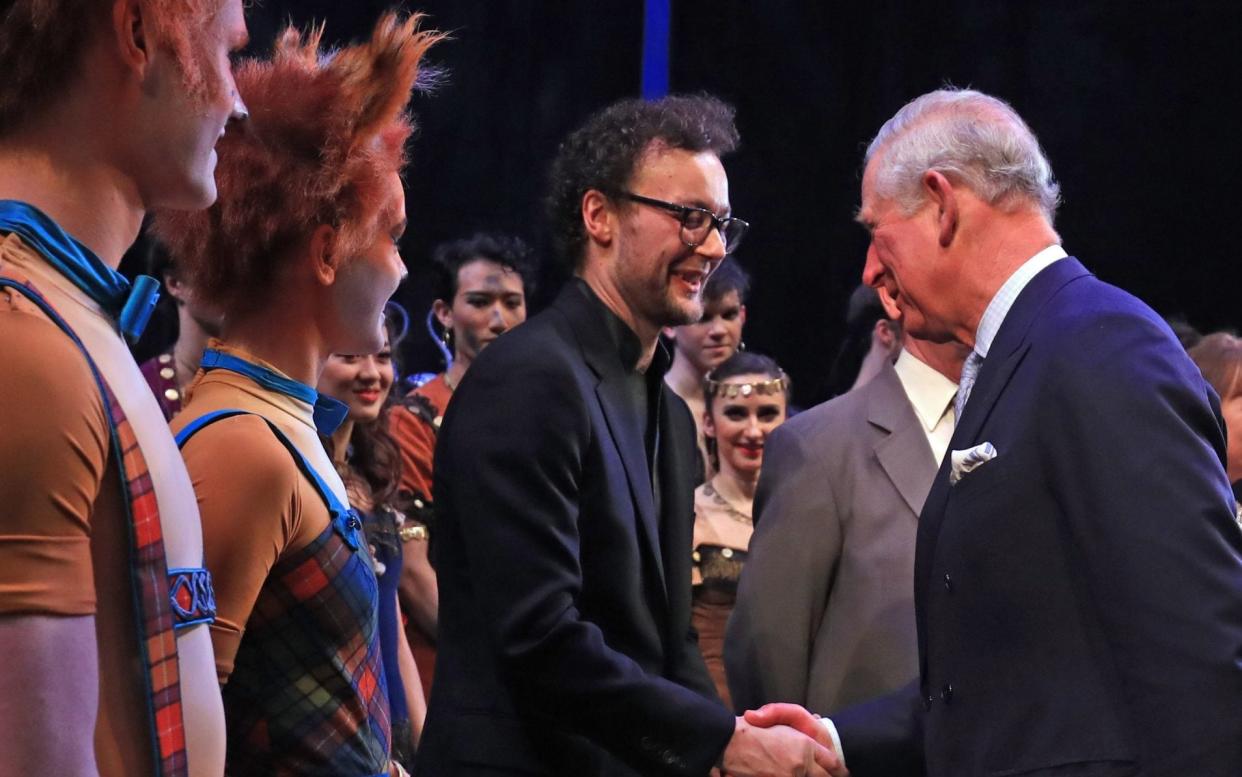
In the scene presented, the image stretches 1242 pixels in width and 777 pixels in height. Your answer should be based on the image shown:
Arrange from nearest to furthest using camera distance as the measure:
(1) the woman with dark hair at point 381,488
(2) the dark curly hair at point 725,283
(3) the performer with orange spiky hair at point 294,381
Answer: (3) the performer with orange spiky hair at point 294,381 → (1) the woman with dark hair at point 381,488 → (2) the dark curly hair at point 725,283

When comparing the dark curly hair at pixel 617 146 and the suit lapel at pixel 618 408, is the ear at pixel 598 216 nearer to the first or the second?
the dark curly hair at pixel 617 146

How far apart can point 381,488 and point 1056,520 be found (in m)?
1.95

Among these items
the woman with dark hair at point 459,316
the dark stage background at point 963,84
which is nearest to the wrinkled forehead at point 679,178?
the woman with dark hair at point 459,316

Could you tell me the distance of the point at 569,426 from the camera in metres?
2.09

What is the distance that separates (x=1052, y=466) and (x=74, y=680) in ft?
3.47

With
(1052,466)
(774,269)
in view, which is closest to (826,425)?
(1052,466)

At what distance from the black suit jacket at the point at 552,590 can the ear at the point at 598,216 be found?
0.30m

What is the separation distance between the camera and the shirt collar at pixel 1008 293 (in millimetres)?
1898

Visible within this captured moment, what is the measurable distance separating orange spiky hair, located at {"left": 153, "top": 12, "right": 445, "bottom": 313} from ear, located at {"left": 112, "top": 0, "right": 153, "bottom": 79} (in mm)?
584

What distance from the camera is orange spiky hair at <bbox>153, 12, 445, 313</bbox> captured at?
6.01ft

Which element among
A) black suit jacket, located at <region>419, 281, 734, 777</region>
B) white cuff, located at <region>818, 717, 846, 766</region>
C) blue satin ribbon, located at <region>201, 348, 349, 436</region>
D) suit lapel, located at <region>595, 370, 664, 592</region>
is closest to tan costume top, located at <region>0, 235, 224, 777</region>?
blue satin ribbon, located at <region>201, 348, 349, 436</region>

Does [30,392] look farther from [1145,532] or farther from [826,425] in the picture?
[826,425]

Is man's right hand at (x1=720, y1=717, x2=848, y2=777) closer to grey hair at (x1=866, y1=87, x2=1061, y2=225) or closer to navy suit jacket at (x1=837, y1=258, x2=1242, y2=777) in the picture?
navy suit jacket at (x1=837, y1=258, x2=1242, y2=777)

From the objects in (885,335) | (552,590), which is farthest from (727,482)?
(552,590)
